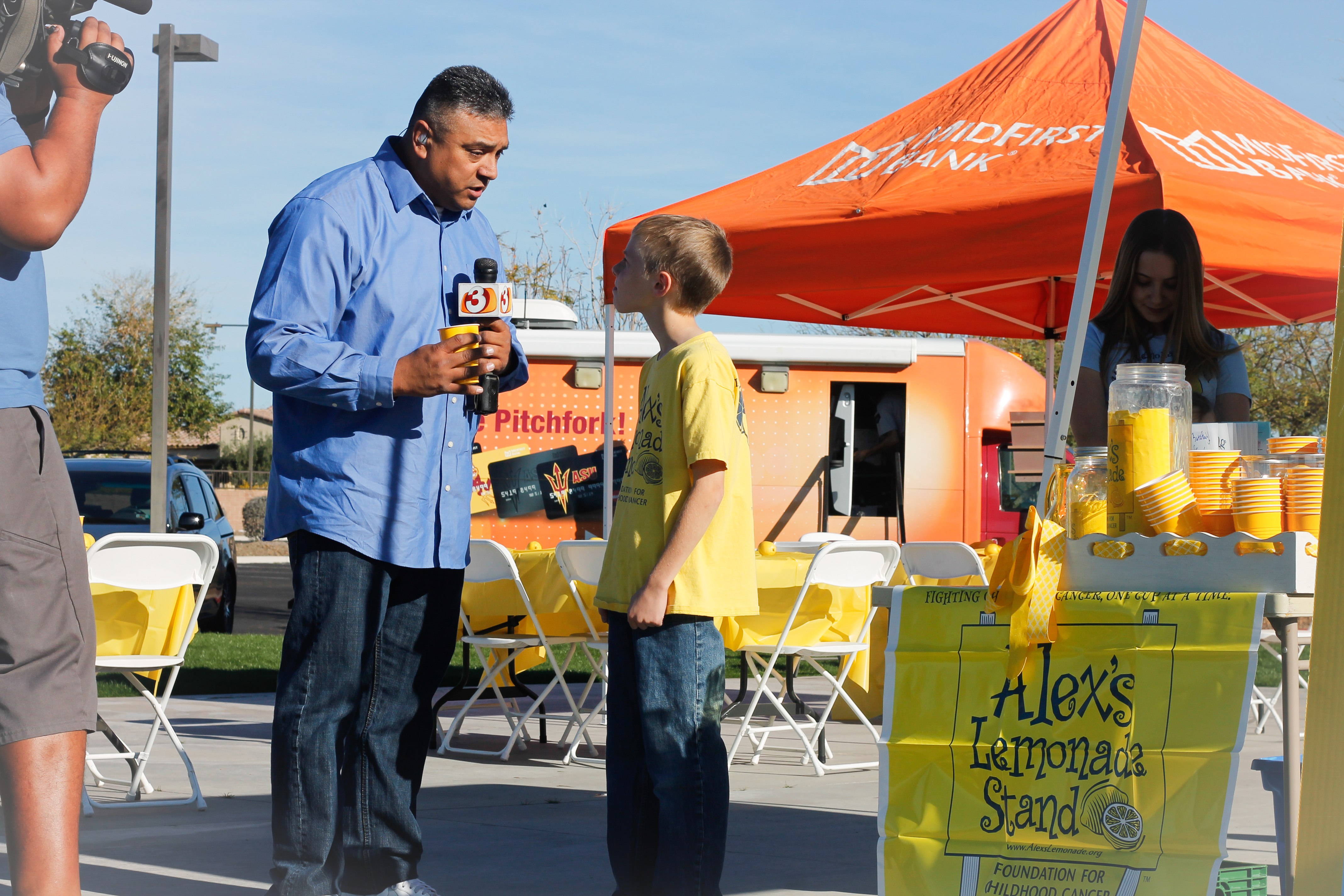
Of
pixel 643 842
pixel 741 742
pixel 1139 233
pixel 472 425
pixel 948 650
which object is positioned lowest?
pixel 741 742

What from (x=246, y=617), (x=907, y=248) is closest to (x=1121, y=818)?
(x=907, y=248)

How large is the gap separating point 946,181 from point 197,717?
4854mm

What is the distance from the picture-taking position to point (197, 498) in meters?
12.7

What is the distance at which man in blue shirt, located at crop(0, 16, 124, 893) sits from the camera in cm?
210

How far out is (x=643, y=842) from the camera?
9.95 ft

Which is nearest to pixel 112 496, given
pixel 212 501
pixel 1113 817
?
pixel 212 501

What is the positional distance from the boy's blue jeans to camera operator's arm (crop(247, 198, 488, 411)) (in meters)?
0.71

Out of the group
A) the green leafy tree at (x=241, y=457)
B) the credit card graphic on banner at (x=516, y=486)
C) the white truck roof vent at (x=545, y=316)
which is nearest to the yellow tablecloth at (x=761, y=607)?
the credit card graphic on banner at (x=516, y=486)

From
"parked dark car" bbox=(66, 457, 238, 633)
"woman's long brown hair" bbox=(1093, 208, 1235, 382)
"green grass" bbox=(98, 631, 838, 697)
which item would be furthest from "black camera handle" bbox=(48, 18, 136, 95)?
"parked dark car" bbox=(66, 457, 238, 633)

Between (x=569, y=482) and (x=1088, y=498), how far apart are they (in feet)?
28.7

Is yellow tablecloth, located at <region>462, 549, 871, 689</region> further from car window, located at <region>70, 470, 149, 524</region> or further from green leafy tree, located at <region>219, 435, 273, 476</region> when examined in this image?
green leafy tree, located at <region>219, 435, 273, 476</region>

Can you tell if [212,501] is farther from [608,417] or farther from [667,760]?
[667,760]

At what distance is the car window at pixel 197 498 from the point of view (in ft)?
41.1

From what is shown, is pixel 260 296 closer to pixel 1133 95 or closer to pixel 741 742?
pixel 1133 95
